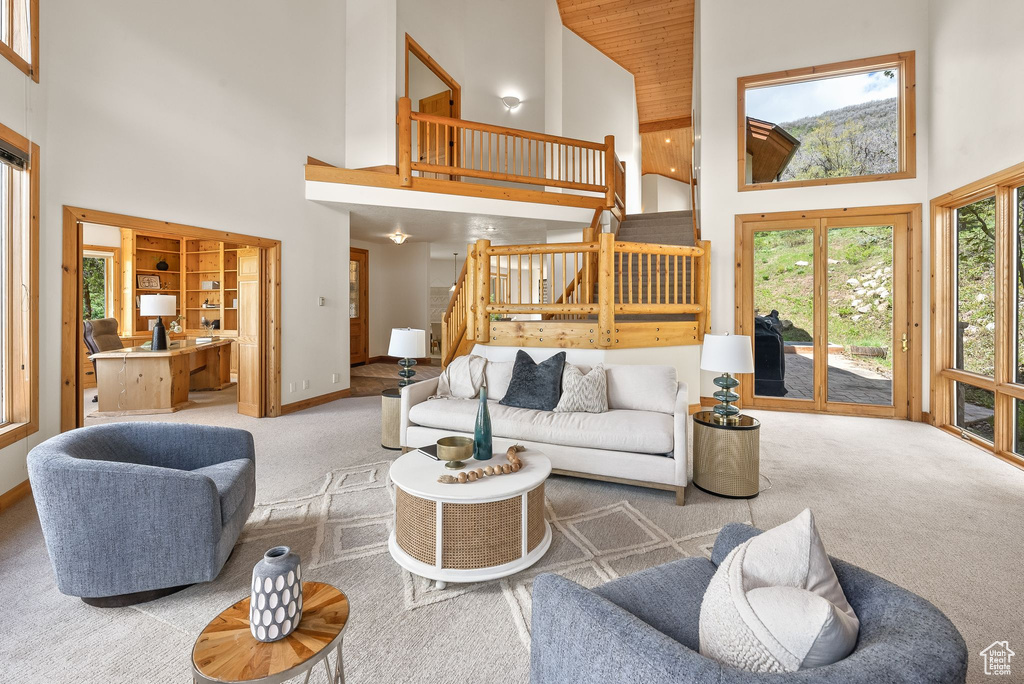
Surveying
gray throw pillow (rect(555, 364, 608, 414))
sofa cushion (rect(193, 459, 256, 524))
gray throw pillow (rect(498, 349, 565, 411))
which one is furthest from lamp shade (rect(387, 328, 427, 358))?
sofa cushion (rect(193, 459, 256, 524))

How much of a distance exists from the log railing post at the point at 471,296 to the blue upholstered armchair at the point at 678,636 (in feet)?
12.8

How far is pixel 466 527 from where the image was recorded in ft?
6.93

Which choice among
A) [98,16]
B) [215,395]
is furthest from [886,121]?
[215,395]

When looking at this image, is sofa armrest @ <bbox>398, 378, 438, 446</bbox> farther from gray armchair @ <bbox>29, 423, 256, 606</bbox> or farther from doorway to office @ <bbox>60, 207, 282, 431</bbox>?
doorway to office @ <bbox>60, 207, 282, 431</bbox>

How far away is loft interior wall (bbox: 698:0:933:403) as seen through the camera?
5152 mm

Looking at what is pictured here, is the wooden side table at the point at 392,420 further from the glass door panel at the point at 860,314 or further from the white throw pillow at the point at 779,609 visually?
the glass door panel at the point at 860,314

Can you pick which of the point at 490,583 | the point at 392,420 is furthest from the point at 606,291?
the point at 490,583

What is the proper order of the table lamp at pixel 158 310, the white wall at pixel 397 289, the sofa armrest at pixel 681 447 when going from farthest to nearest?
the white wall at pixel 397 289, the table lamp at pixel 158 310, the sofa armrest at pixel 681 447

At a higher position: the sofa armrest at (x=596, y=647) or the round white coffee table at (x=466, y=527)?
the sofa armrest at (x=596, y=647)

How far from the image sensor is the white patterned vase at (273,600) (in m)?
1.14

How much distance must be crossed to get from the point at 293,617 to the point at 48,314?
3.56 meters

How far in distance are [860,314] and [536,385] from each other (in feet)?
13.8

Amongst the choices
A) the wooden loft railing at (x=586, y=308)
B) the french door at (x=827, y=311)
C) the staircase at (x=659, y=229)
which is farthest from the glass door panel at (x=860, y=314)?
the staircase at (x=659, y=229)

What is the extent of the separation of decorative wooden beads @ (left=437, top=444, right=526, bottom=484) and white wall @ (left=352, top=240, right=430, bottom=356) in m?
7.29
